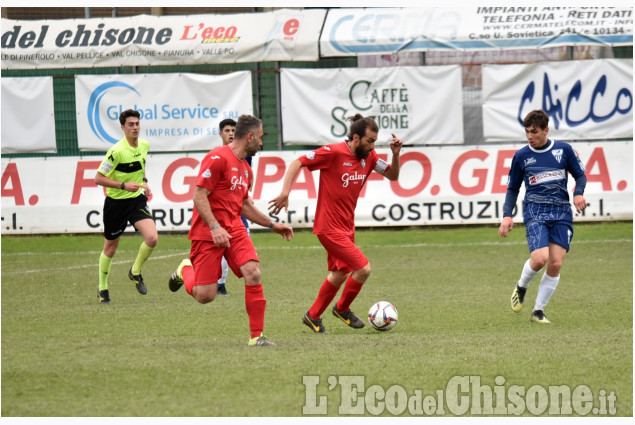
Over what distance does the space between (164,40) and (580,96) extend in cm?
808

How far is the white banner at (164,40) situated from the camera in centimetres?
1923

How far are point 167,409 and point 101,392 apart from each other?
0.68m

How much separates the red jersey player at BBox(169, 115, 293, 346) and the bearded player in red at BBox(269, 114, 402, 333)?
0.70 metres

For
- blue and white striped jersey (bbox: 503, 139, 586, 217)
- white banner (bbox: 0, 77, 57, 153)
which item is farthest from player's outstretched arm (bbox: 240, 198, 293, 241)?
white banner (bbox: 0, 77, 57, 153)

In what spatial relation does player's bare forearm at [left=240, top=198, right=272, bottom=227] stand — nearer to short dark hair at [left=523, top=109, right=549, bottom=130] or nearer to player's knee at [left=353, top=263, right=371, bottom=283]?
player's knee at [left=353, top=263, right=371, bottom=283]

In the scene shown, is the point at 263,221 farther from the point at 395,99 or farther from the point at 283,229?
the point at 395,99

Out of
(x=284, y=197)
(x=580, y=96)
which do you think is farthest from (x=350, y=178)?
(x=580, y=96)

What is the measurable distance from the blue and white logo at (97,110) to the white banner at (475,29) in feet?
13.9

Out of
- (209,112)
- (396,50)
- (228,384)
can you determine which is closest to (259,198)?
(209,112)

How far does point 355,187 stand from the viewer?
900 cm

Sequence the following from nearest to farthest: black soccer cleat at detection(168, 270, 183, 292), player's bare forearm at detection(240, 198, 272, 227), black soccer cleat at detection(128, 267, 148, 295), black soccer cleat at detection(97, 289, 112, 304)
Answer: player's bare forearm at detection(240, 198, 272, 227)
black soccer cleat at detection(168, 270, 183, 292)
black soccer cleat at detection(97, 289, 112, 304)
black soccer cleat at detection(128, 267, 148, 295)

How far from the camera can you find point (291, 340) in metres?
8.36

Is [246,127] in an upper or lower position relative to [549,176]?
upper

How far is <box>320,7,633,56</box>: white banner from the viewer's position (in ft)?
61.5
